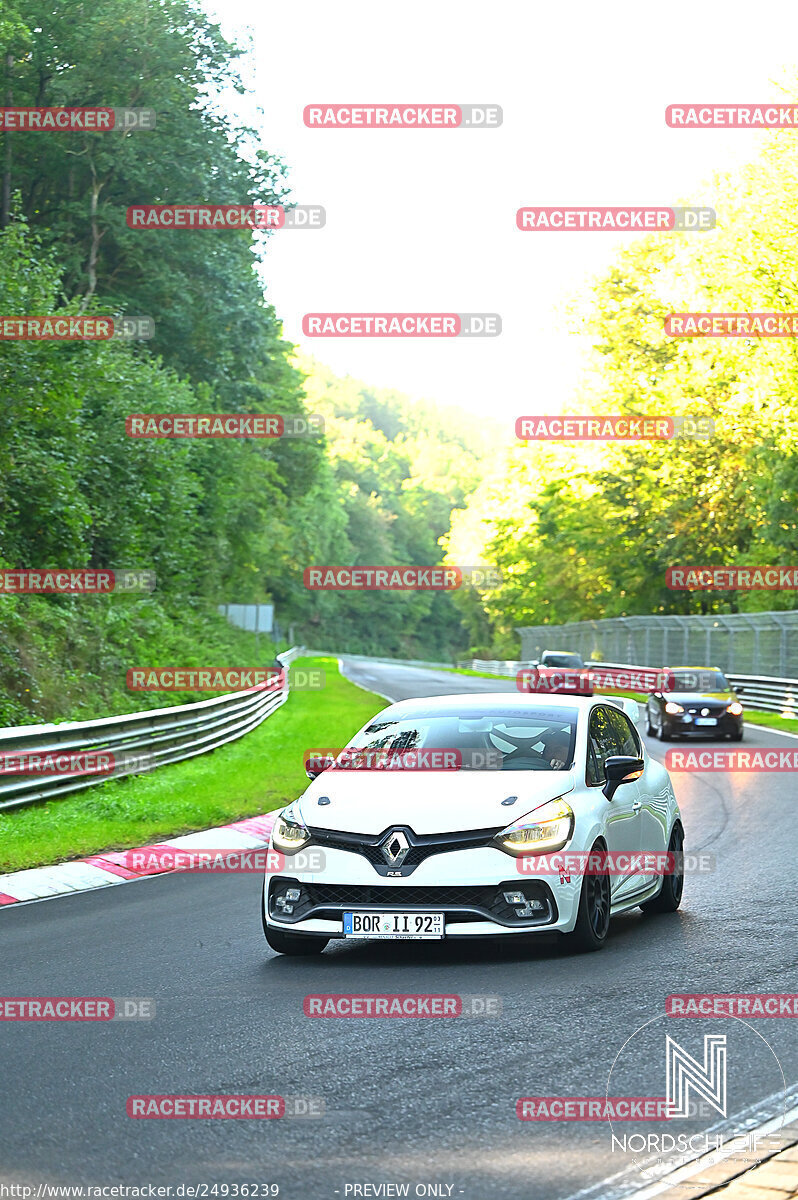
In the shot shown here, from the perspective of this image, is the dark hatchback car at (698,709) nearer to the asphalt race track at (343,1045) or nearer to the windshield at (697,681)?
the windshield at (697,681)

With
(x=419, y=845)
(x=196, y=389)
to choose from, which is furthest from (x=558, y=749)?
(x=196, y=389)

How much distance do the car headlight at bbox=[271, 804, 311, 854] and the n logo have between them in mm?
2796

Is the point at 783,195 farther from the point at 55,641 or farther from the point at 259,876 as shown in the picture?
the point at 259,876

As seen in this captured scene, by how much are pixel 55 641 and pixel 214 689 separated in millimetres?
6407

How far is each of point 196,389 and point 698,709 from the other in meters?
22.0

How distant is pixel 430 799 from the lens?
877 centimetres

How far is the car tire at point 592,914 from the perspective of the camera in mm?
8727

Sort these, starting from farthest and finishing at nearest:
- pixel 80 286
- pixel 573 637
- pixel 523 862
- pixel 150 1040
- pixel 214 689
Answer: pixel 573 637 < pixel 80 286 < pixel 214 689 < pixel 523 862 < pixel 150 1040

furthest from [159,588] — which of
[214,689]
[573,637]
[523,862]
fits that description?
[573,637]

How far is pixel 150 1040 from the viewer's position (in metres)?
6.95

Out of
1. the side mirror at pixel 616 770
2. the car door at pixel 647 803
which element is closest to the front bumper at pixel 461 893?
the side mirror at pixel 616 770

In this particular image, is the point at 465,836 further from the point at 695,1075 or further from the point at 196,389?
the point at 196,389

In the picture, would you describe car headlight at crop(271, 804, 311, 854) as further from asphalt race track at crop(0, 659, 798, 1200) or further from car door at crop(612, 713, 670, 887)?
car door at crop(612, 713, 670, 887)

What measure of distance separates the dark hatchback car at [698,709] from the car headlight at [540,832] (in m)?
22.2
